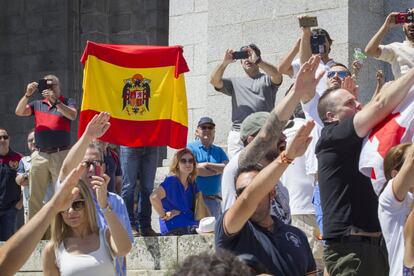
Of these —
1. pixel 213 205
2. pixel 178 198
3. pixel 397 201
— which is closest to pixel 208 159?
pixel 213 205

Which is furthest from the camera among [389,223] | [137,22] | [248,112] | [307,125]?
[137,22]

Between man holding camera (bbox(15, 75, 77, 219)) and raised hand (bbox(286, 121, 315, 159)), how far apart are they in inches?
246

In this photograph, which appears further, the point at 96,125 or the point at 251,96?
the point at 251,96

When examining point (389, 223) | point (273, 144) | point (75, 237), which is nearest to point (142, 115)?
point (75, 237)

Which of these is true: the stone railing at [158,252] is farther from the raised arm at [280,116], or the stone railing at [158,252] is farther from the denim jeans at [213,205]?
the raised arm at [280,116]

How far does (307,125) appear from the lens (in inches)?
201

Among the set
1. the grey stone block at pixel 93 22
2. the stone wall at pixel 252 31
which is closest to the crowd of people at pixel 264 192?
the stone wall at pixel 252 31

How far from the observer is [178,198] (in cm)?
988

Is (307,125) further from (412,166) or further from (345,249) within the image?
(345,249)

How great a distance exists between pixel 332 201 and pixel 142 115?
16.7 ft

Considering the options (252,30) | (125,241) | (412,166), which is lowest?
(125,241)

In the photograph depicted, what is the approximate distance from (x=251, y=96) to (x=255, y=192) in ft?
16.9

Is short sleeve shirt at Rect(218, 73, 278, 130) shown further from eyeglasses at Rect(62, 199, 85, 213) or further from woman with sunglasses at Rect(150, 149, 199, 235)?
eyeglasses at Rect(62, 199, 85, 213)

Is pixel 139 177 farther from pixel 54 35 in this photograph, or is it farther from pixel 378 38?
pixel 54 35
